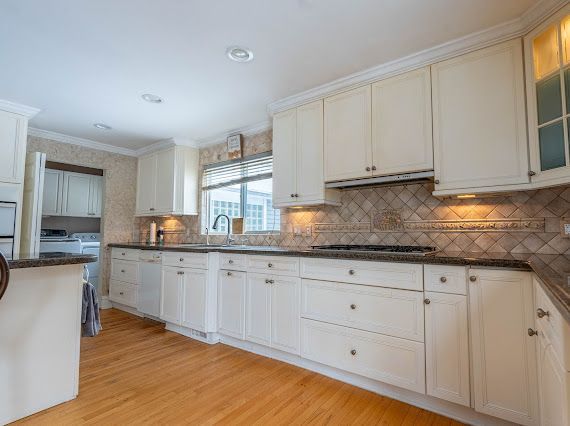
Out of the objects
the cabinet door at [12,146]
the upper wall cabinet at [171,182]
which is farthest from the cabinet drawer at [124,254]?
the cabinet door at [12,146]

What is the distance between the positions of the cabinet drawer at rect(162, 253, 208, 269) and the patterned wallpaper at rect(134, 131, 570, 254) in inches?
31.0

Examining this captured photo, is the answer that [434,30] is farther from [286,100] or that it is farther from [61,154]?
[61,154]

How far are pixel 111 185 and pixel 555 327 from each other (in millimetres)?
5055

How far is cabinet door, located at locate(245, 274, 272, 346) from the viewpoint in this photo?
2.54 metres

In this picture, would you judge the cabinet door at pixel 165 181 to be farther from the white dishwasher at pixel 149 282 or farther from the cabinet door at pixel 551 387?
the cabinet door at pixel 551 387

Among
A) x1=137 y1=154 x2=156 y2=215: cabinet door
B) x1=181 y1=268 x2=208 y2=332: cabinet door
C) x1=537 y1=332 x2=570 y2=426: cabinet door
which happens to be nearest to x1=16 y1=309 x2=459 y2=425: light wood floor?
x1=181 y1=268 x2=208 y2=332: cabinet door

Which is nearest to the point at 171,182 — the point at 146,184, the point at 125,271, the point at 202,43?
the point at 146,184

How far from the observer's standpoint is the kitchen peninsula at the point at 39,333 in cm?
168

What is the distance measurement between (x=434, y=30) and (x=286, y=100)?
4.52 ft

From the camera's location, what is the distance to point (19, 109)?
123 inches

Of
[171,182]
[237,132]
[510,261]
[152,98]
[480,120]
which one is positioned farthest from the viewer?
[171,182]

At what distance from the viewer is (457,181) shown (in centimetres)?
202

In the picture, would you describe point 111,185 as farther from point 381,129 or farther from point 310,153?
point 381,129

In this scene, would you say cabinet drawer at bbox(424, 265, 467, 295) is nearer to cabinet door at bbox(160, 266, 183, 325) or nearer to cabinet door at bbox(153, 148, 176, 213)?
cabinet door at bbox(160, 266, 183, 325)
